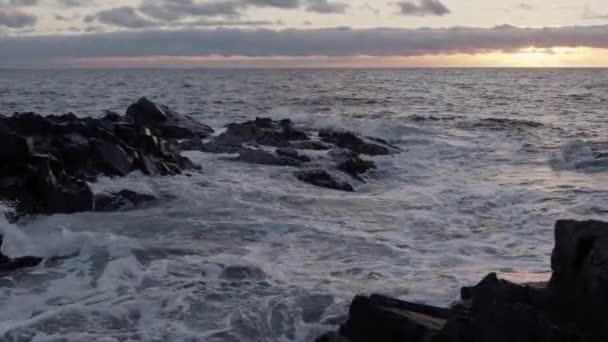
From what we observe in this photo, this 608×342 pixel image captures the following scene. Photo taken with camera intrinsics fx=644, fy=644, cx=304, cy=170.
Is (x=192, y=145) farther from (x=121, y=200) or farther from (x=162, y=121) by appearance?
(x=121, y=200)

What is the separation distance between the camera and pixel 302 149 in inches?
853

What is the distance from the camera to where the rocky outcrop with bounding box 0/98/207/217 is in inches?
492

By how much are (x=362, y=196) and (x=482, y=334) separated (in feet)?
31.5

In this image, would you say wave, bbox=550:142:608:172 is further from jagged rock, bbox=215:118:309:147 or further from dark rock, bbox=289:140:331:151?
jagged rock, bbox=215:118:309:147

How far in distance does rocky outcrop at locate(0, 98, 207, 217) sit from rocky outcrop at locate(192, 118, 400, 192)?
2.40 metres

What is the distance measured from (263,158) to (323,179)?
3454mm

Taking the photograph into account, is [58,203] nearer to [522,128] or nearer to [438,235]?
[438,235]

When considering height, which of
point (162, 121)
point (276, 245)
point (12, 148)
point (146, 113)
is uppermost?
point (12, 148)

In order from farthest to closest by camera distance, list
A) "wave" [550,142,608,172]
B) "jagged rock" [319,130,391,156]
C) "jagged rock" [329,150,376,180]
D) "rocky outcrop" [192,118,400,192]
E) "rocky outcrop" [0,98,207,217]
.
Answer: "jagged rock" [319,130,391,156]
"wave" [550,142,608,172]
"jagged rock" [329,150,376,180]
"rocky outcrop" [192,118,400,192]
"rocky outcrop" [0,98,207,217]

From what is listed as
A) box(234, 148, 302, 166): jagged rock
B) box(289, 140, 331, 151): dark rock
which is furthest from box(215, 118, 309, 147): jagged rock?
box(234, 148, 302, 166): jagged rock

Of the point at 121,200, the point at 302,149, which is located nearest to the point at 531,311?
the point at 121,200

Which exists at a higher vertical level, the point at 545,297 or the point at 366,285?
the point at 545,297

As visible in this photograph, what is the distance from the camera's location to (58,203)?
12453 millimetres

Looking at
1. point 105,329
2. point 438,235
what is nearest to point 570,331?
point 105,329
